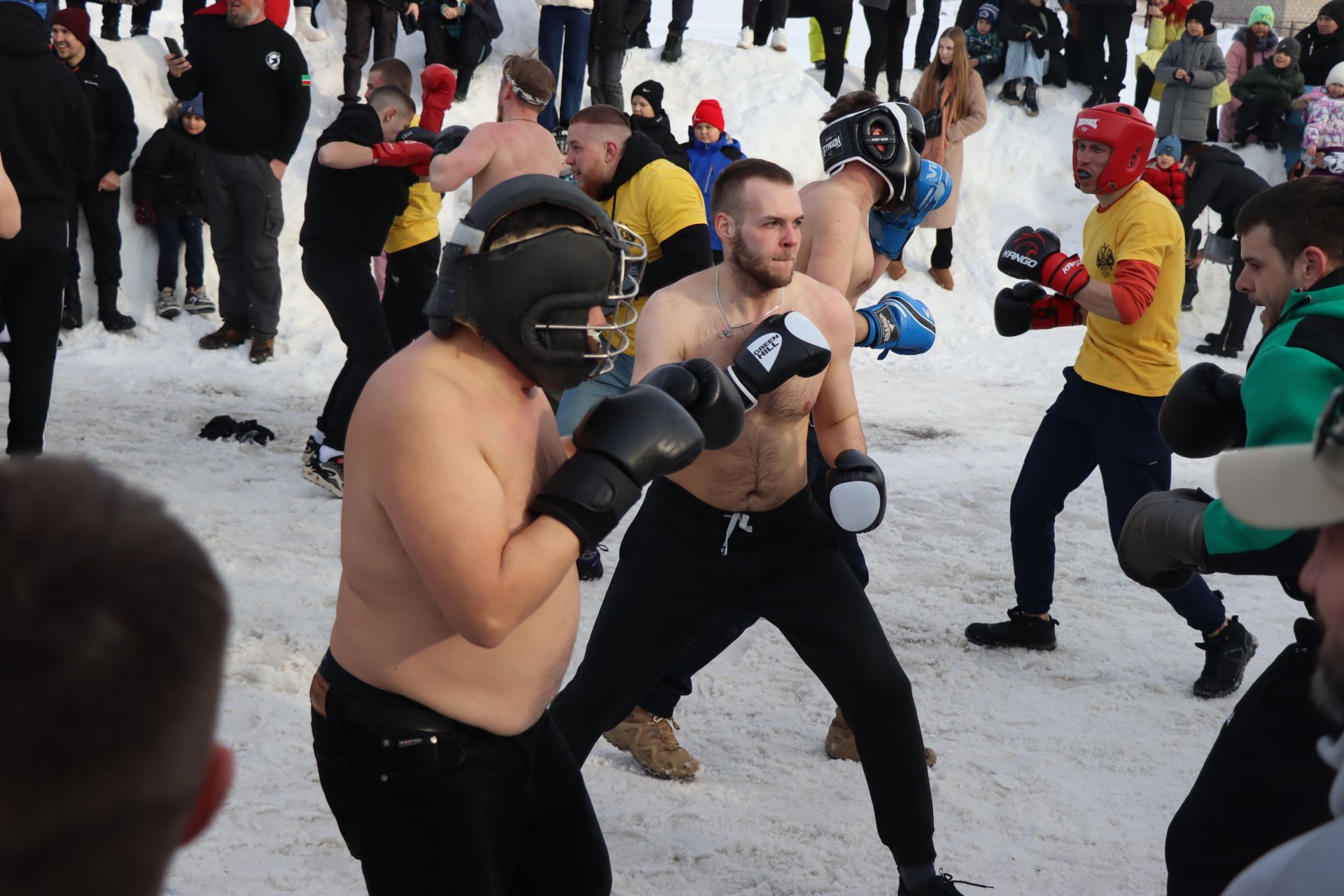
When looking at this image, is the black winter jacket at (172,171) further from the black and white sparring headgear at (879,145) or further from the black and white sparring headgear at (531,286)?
the black and white sparring headgear at (531,286)

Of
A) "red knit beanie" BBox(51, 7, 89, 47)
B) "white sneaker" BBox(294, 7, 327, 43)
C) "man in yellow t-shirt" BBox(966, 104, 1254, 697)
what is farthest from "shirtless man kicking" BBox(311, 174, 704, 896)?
"white sneaker" BBox(294, 7, 327, 43)

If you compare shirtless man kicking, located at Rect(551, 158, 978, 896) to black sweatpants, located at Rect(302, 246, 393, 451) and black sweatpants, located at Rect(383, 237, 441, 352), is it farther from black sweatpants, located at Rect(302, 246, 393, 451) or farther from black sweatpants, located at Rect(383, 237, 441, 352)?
black sweatpants, located at Rect(383, 237, 441, 352)

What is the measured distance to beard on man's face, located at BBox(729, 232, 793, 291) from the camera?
10.6 feet

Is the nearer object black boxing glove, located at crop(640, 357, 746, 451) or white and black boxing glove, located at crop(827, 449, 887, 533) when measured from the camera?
black boxing glove, located at crop(640, 357, 746, 451)

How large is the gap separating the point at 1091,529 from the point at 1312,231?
11.4 ft

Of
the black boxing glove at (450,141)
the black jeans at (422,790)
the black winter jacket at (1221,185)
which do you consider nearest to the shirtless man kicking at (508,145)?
the black boxing glove at (450,141)

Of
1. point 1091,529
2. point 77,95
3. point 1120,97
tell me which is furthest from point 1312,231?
point 1120,97

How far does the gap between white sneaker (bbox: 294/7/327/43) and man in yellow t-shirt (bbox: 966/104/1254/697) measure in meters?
8.96

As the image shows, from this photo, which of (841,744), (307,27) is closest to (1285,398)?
(841,744)

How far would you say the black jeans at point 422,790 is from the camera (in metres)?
1.92

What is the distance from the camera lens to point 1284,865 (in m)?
1.11

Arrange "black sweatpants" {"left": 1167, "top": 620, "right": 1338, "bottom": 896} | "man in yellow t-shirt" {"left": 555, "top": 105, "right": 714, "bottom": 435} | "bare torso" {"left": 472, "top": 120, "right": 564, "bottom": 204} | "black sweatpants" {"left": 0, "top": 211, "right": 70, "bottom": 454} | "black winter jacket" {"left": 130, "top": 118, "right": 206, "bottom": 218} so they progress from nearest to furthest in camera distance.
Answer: "black sweatpants" {"left": 1167, "top": 620, "right": 1338, "bottom": 896}, "black sweatpants" {"left": 0, "top": 211, "right": 70, "bottom": 454}, "man in yellow t-shirt" {"left": 555, "top": 105, "right": 714, "bottom": 435}, "bare torso" {"left": 472, "top": 120, "right": 564, "bottom": 204}, "black winter jacket" {"left": 130, "top": 118, "right": 206, "bottom": 218}

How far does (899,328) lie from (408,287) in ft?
10.9

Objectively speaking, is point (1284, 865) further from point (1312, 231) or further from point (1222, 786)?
point (1312, 231)
